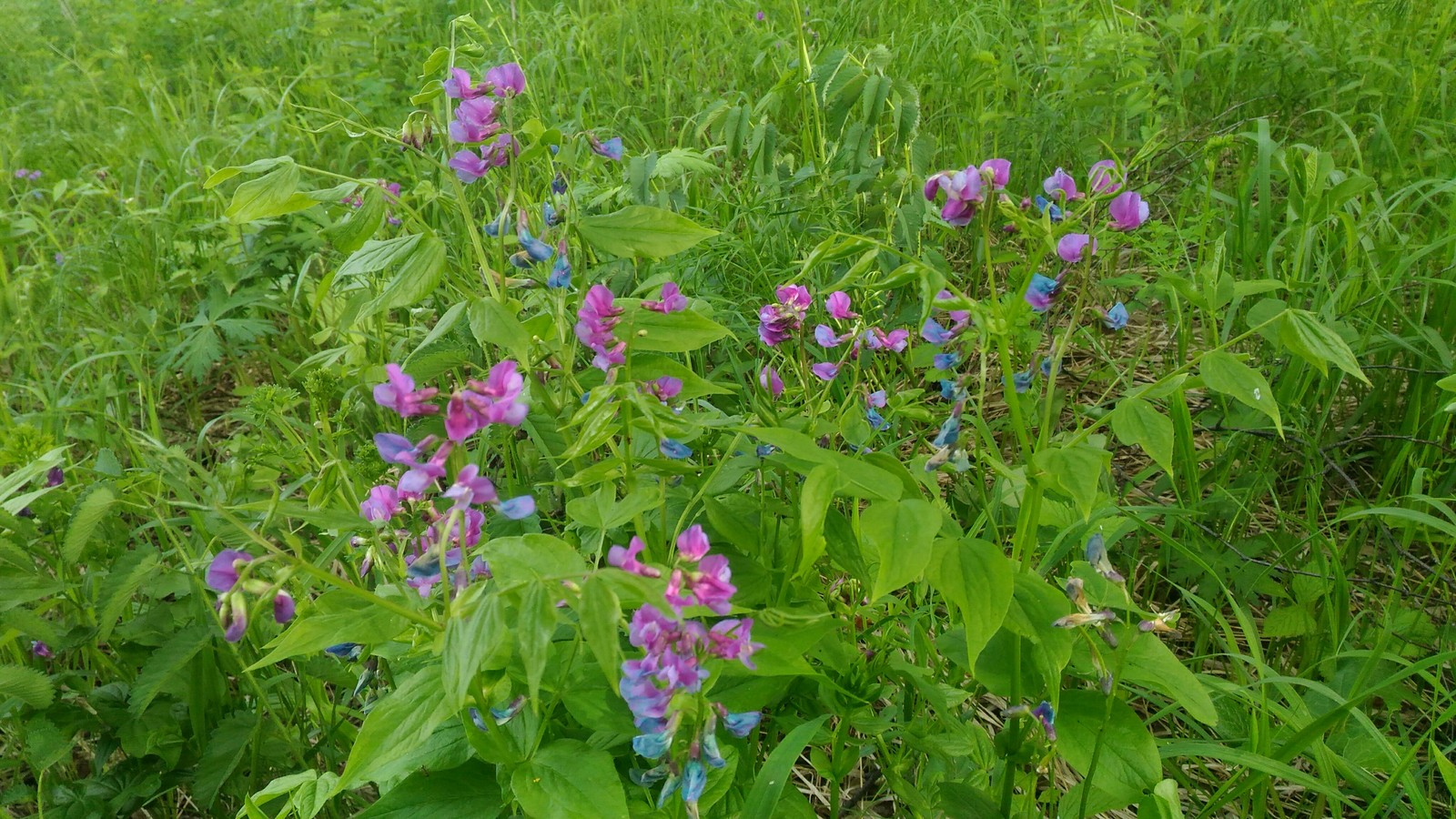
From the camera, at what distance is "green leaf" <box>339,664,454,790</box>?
0.96 metres

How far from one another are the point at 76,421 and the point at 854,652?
93.3 inches

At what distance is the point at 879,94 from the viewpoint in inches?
80.6

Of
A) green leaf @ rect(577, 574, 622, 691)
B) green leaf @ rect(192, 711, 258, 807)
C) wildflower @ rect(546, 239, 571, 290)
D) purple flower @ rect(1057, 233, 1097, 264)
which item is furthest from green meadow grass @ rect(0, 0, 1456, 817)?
green leaf @ rect(577, 574, 622, 691)

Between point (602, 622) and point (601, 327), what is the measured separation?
52 cm

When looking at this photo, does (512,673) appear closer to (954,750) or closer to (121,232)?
(954,750)

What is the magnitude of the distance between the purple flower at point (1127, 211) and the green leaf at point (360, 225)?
2.90 ft

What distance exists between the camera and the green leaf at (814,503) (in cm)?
99

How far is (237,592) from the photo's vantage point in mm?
887

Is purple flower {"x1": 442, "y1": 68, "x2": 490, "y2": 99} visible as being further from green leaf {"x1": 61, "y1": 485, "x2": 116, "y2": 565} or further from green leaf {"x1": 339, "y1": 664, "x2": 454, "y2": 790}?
green leaf {"x1": 61, "y1": 485, "x2": 116, "y2": 565}

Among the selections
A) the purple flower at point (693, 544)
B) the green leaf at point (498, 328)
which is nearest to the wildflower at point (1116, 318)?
the purple flower at point (693, 544)

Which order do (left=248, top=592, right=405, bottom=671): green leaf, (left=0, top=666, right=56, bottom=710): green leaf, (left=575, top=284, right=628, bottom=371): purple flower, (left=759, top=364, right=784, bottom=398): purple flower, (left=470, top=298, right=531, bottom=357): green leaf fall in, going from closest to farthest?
(left=248, top=592, right=405, bottom=671): green leaf, (left=470, top=298, right=531, bottom=357): green leaf, (left=575, top=284, right=628, bottom=371): purple flower, (left=0, top=666, right=56, bottom=710): green leaf, (left=759, top=364, right=784, bottom=398): purple flower

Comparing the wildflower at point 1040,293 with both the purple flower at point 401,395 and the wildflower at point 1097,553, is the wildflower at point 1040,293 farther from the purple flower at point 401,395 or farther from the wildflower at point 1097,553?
the purple flower at point 401,395

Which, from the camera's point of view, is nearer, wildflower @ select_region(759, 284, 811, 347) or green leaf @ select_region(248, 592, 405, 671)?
green leaf @ select_region(248, 592, 405, 671)

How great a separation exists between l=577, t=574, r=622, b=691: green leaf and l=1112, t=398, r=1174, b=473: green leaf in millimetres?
595
